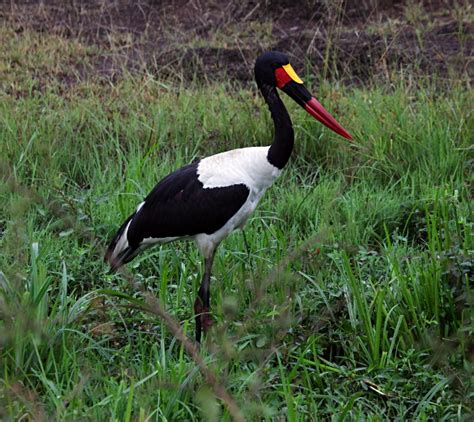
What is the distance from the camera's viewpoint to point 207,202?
376 cm

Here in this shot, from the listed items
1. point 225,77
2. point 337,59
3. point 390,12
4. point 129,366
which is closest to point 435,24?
point 390,12

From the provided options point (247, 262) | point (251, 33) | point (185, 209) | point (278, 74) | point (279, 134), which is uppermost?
point (278, 74)

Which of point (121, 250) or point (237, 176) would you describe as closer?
point (237, 176)

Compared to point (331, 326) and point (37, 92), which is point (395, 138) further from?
point (37, 92)

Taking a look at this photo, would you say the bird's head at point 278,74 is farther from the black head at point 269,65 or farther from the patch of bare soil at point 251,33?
the patch of bare soil at point 251,33

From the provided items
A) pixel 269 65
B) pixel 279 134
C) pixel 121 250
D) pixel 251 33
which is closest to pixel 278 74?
pixel 269 65

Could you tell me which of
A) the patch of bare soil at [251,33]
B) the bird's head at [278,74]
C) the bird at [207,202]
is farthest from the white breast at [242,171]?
the patch of bare soil at [251,33]

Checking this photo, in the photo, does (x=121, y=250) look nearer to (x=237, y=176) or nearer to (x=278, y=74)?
(x=237, y=176)

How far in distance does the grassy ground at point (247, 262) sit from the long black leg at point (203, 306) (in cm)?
7

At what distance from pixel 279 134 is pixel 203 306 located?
0.71 m

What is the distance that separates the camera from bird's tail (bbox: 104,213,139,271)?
152 inches

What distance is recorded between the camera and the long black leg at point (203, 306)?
3.72 metres

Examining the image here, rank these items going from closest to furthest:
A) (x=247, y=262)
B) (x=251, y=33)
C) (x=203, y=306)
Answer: (x=203, y=306), (x=247, y=262), (x=251, y=33)

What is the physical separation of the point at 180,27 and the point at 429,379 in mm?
4787
